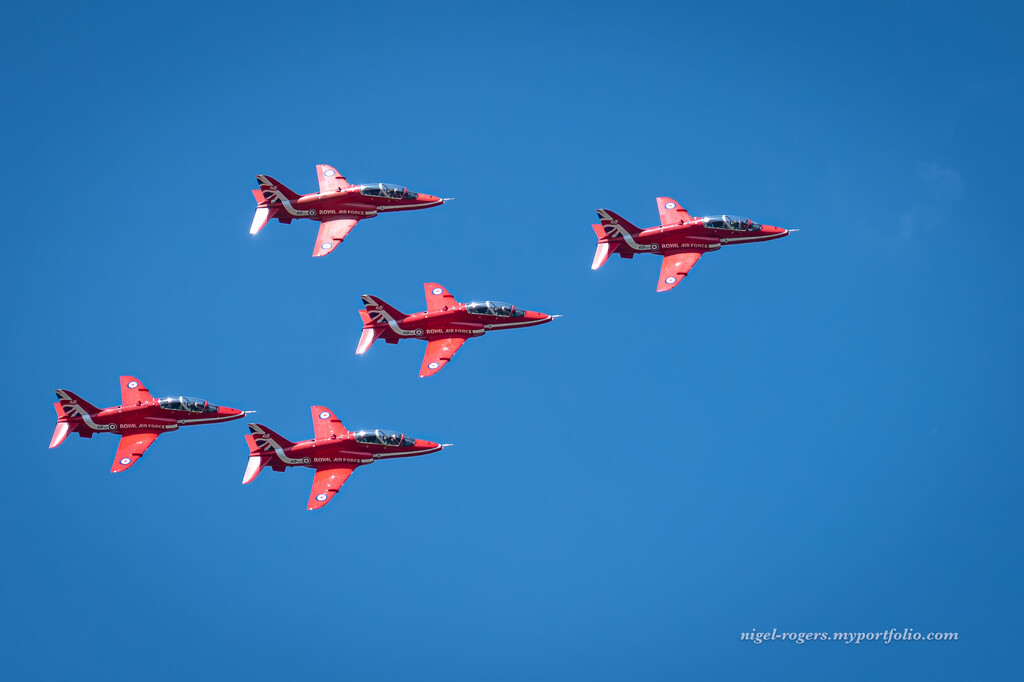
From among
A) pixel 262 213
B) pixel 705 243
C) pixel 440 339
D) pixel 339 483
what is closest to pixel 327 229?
pixel 262 213

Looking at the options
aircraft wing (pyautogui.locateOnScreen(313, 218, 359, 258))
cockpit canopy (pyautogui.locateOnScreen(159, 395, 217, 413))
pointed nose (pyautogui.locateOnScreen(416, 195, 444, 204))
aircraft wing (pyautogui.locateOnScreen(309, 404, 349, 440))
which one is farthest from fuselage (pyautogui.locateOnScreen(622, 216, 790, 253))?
cockpit canopy (pyautogui.locateOnScreen(159, 395, 217, 413))

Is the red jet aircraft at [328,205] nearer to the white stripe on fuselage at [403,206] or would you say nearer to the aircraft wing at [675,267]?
the white stripe on fuselage at [403,206]

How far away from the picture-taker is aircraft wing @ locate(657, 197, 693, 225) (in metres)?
112

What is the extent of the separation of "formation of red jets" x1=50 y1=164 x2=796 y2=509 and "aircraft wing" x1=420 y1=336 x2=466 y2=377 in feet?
0.26

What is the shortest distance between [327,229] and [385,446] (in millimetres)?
18853

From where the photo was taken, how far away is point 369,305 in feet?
355

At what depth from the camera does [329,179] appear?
114438mm

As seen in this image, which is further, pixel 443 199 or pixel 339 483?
pixel 443 199

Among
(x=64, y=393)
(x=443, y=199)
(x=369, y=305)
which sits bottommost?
(x=64, y=393)

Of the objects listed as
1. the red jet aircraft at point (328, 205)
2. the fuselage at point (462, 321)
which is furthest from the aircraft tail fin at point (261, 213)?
the fuselage at point (462, 321)

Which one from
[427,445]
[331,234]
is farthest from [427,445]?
[331,234]

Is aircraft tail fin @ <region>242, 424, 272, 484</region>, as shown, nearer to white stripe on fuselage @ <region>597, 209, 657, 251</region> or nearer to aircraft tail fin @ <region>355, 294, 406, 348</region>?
aircraft tail fin @ <region>355, 294, 406, 348</region>

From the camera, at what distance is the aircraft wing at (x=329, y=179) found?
4486 inches

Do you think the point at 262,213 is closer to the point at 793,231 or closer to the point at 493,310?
the point at 493,310
